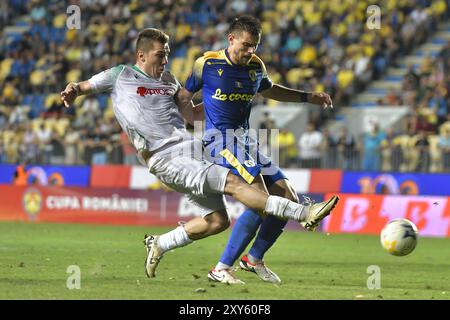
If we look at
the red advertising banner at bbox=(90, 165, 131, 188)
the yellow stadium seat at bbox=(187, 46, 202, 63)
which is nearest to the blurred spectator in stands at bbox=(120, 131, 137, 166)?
the red advertising banner at bbox=(90, 165, 131, 188)

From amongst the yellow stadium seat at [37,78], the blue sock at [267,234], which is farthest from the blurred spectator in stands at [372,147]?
the blue sock at [267,234]

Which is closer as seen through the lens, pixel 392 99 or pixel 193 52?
pixel 392 99

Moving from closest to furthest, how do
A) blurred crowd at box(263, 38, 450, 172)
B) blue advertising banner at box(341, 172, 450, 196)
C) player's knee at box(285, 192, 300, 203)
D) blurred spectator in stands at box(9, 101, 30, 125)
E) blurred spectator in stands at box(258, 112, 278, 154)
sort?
player's knee at box(285, 192, 300, 203) → blue advertising banner at box(341, 172, 450, 196) → blurred crowd at box(263, 38, 450, 172) → blurred spectator in stands at box(258, 112, 278, 154) → blurred spectator in stands at box(9, 101, 30, 125)

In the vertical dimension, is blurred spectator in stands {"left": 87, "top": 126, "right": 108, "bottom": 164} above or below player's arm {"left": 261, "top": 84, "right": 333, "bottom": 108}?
below

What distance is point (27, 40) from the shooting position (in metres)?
32.2

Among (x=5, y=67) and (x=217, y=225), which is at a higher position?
(x=5, y=67)

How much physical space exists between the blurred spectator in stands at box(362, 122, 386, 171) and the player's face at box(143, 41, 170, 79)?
12687 millimetres

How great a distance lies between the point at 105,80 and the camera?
10.0 metres

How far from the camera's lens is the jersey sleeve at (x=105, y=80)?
391 inches

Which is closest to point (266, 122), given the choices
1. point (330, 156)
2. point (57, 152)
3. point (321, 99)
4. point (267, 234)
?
point (330, 156)

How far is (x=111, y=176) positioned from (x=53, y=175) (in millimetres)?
1643

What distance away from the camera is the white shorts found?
9.63m

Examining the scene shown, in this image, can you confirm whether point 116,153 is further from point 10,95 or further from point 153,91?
point 153,91

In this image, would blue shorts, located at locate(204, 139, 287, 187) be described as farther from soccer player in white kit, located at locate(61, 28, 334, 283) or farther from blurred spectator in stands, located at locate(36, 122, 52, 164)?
blurred spectator in stands, located at locate(36, 122, 52, 164)
